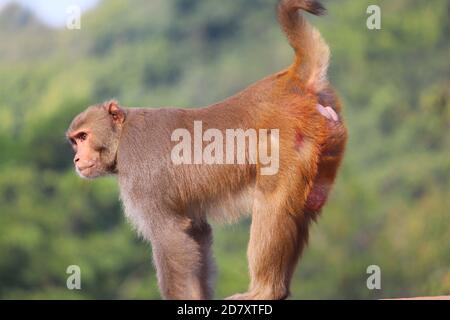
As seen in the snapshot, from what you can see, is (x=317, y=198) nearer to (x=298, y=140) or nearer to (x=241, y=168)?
(x=298, y=140)

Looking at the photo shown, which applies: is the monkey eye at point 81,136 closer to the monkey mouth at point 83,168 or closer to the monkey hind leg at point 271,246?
the monkey mouth at point 83,168

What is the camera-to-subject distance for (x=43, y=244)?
22953 millimetres

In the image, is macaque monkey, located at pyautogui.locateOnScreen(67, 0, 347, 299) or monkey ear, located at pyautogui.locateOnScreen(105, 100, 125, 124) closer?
macaque monkey, located at pyautogui.locateOnScreen(67, 0, 347, 299)

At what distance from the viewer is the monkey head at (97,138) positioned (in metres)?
6.61

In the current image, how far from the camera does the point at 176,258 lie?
243 inches

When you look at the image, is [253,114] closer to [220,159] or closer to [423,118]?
[220,159]

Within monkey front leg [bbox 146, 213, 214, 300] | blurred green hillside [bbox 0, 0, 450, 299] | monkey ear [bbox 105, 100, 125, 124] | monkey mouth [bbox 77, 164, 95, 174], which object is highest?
blurred green hillside [bbox 0, 0, 450, 299]

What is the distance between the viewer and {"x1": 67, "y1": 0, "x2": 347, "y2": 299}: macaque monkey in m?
6.18

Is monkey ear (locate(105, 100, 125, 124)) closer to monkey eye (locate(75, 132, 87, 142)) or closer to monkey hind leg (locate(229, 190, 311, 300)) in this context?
monkey eye (locate(75, 132, 87, 142))

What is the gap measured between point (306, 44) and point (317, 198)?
101 centimetres

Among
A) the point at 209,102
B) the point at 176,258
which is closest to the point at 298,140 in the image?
the point at 176,258

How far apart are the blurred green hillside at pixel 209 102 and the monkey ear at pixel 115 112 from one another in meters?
12.4

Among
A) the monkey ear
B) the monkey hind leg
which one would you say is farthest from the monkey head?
the monkey hind leg

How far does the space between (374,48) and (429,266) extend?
1118cm
